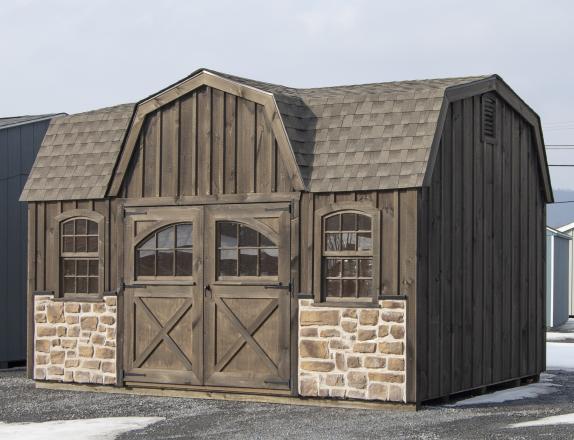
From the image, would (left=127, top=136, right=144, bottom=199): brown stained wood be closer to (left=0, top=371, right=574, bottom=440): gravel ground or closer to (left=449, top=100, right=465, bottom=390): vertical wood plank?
(left=0, top=371, right=574, bottom=440): gravel ground

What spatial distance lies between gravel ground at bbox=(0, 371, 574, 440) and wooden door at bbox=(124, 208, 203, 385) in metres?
0.47

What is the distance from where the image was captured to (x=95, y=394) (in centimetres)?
1627

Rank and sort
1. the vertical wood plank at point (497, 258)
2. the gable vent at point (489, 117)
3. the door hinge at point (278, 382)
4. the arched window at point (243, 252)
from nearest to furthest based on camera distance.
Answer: the door hinge at point (278, 382)
the arched window at point (243, 252)
the gable vent at point (489, 117)
the vertical wood plank at point (497, 258)

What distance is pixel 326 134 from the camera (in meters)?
15.1

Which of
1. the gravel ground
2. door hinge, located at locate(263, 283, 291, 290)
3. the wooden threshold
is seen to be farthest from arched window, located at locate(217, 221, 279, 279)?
the gravel ground

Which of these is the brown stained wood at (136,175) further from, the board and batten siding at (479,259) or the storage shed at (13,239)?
the storage shed at (13,239)

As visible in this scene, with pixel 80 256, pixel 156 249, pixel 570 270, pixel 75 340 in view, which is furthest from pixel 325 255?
pixel 570 270

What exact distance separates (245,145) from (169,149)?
1.15 m

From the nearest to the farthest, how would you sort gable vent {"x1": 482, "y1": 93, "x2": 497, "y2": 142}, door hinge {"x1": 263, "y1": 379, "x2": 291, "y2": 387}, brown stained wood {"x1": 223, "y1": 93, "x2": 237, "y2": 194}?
door hinge {"x1": 263, "y1": 379, "x2": 291, "y2": 387}, brown stained wood {"x1": 223, "y1": 93, "x2": 237, "y2": 194}, gable vent {"x1": 482, "y1": 93, "x2": 497, "y2": 142}

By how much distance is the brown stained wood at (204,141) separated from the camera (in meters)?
15.8

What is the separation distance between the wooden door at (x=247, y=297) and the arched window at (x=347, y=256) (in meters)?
0.52

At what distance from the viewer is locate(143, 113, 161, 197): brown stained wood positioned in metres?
16.2

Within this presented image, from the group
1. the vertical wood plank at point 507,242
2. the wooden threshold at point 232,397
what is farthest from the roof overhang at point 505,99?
the wooden threshold at point 232,397

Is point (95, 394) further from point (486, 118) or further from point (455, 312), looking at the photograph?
point (486, 118)
